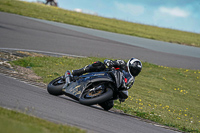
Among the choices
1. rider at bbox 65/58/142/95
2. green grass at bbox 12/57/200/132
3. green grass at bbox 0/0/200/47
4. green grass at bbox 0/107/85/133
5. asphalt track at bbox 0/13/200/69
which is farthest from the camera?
green grass at bbox 0/0/200/47

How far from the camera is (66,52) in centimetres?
1672

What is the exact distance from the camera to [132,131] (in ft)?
20.2

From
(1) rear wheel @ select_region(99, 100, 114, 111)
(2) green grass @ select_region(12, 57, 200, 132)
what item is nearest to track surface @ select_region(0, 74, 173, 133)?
(1) rear wheel @ select_region(99, 100, 114, 111)

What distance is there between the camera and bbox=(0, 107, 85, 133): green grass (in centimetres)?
402

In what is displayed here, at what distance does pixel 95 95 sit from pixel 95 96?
0.20 feet

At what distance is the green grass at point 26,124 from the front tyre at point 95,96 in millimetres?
2477

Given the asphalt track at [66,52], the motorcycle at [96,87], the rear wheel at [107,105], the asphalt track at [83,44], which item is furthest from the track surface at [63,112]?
the asphalt track at [83,44]

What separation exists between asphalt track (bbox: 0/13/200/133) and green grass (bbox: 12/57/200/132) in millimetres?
1137

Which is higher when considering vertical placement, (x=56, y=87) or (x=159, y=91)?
(x=56, y=87)

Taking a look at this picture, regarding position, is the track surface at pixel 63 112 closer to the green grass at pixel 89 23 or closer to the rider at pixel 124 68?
the rider at pixel 124 68

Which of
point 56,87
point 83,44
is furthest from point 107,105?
point 83,44

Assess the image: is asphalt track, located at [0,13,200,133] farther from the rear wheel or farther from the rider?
the rider

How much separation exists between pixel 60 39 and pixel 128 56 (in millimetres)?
4018

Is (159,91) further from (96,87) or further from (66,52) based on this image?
(96,87)
